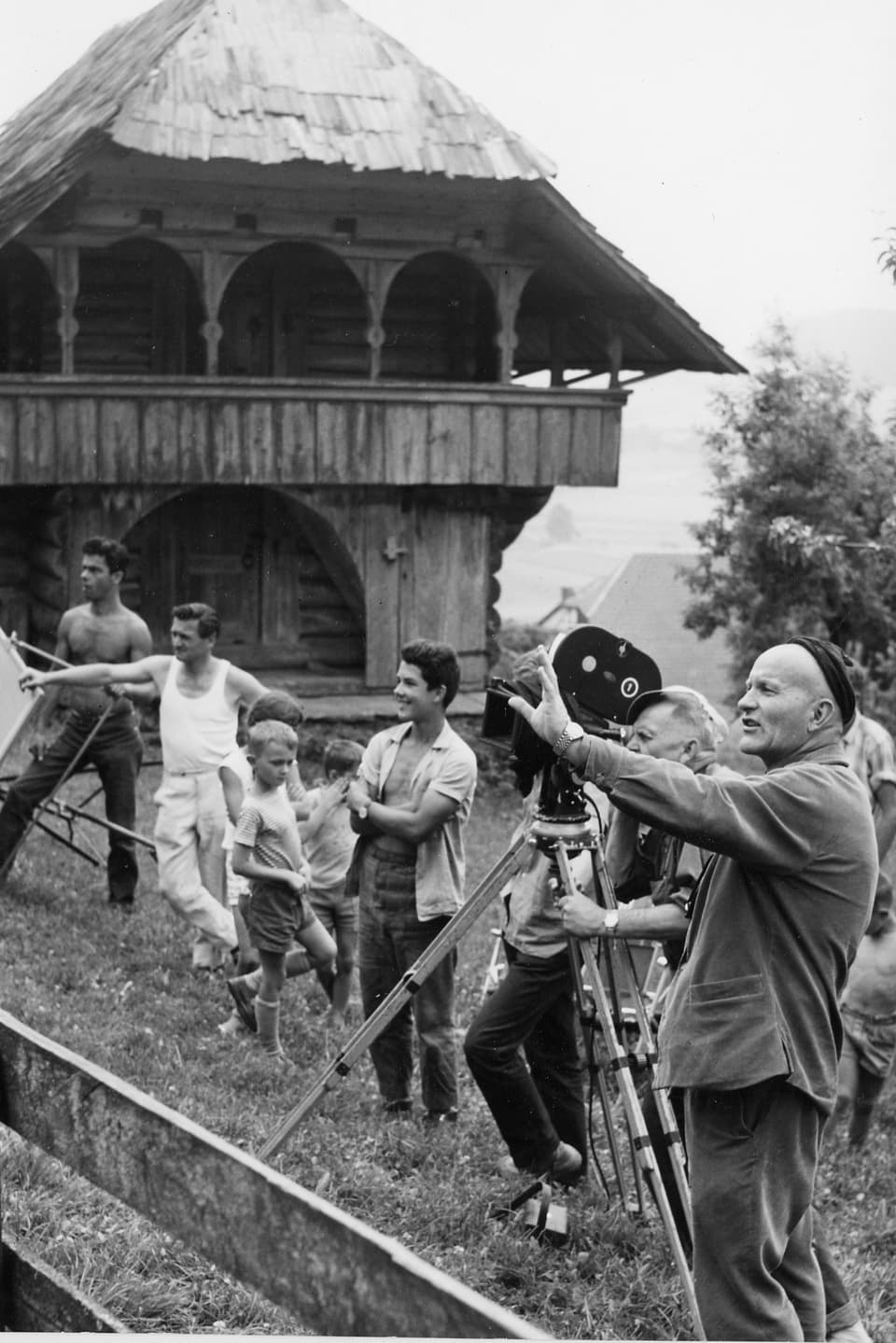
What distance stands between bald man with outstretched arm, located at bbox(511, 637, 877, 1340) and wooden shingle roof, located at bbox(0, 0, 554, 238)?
1197 cm

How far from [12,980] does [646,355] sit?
12.8m

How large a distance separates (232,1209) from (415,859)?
12.5 feet

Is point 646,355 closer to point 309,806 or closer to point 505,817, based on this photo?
point 505,817

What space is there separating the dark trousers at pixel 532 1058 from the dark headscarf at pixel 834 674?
201cm

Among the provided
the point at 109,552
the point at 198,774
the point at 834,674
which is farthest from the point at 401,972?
the point at 109,552

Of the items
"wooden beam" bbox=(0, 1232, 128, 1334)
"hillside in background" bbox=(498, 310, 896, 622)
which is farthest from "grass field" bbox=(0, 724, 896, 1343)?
"hillside in background" bbox=(498, 310, 896, 622)

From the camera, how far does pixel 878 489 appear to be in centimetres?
3020

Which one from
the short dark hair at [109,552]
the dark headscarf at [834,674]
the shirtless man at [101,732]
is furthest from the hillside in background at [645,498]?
the dark headscarf at [834,674]

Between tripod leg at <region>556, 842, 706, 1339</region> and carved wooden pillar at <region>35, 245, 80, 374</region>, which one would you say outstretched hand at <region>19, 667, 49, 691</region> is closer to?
tripod leg at <region>556, 842, 706, 1339</region>

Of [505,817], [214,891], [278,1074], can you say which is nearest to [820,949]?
[278,1074]

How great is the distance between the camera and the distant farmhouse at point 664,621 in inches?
1506

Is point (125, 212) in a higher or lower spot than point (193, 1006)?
higher

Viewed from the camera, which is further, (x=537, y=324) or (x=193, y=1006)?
(x=537, y=324)

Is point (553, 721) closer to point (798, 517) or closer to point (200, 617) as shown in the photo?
point (200, 617)
